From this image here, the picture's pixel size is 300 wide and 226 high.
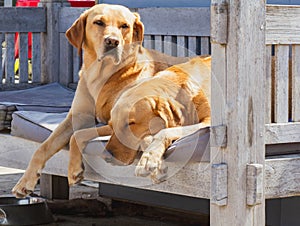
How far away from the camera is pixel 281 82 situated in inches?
171

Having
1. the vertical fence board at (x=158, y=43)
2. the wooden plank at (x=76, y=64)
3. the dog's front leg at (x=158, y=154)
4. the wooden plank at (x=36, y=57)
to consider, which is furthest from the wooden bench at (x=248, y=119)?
the wooden plank at (x=36, y=57)

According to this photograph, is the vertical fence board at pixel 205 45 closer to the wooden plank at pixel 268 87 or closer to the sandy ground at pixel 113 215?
the sandy ground at pixel 113 215

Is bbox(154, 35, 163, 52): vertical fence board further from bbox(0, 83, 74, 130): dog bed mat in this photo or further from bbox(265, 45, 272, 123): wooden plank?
bbox(265, 45, 272, 123): wooden plank

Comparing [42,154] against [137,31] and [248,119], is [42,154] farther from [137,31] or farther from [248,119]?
[248,119]

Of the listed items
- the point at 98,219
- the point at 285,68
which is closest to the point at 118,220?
the point at 98,219

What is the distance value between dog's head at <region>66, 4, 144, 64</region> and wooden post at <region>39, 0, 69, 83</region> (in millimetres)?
2470

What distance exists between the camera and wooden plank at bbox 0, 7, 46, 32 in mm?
7352

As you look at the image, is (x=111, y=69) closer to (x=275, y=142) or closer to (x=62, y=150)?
(x=62, y=150)

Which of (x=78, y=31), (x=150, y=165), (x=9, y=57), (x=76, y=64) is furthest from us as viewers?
(x=76, y=64)

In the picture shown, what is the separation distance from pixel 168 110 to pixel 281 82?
604mm

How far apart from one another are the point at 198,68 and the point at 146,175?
3.05ft

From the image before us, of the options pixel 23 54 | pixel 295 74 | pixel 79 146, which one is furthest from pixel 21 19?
pixel 295 74

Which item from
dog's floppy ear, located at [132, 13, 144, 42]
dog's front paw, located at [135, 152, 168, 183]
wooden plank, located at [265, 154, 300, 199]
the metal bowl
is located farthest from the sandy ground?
dog's front paw, located at [135, 152, 168, 183]

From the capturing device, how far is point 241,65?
3.99 meters
